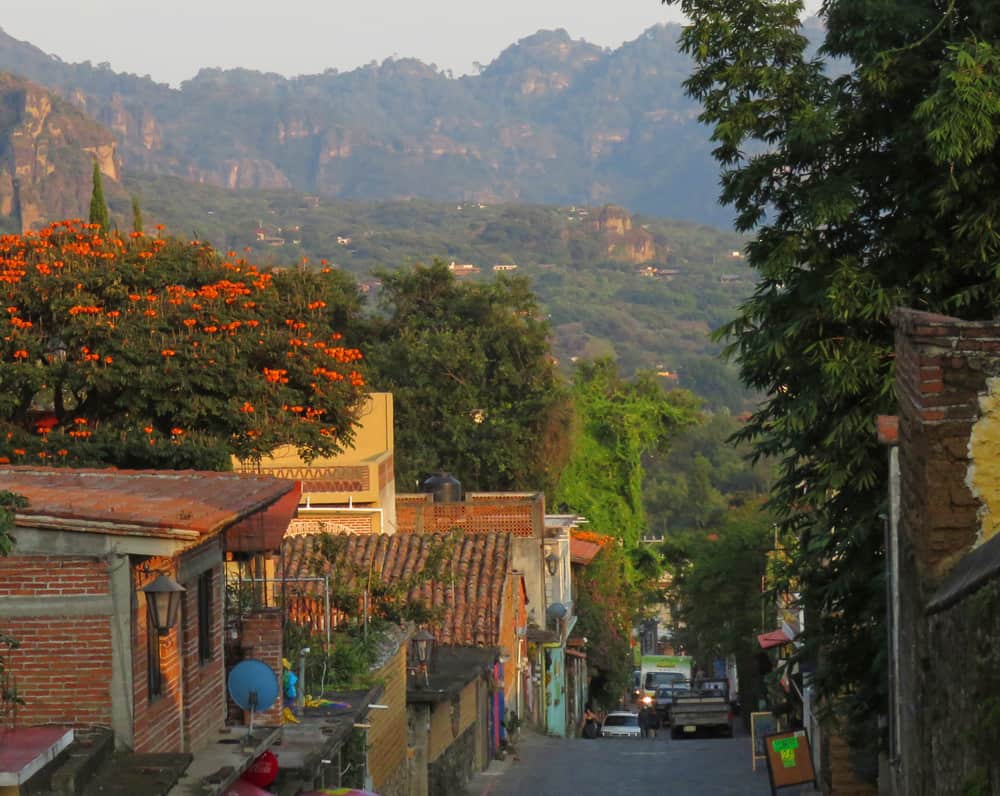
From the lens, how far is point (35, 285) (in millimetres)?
28516

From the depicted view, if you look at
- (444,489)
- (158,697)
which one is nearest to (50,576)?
(158,697)

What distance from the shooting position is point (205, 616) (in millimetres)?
14195

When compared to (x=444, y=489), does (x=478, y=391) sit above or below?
above

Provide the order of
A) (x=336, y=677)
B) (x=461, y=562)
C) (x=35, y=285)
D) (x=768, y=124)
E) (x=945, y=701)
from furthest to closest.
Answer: (x=461, y=562), (x=35, y=285), (x=336, y=677), (x=768, y=124), (x=945, y=701)

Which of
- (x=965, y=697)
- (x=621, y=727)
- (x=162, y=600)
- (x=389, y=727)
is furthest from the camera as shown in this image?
(x=621, y=727)

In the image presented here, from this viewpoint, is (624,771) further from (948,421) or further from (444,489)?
(948,421)

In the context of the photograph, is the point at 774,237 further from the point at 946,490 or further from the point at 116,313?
the point at 116,313

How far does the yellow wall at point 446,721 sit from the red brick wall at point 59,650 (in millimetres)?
13362

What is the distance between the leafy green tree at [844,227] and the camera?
16.2 m

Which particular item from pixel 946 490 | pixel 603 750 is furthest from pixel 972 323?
pixel 603 750

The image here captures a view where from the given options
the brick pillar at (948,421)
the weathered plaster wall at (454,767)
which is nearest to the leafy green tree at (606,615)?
the weathered plaster wall at (454,767)

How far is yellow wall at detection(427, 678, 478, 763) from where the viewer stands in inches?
967

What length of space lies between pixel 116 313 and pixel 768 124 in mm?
14423

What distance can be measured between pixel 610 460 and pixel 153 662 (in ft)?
166
